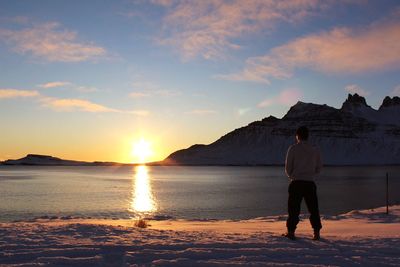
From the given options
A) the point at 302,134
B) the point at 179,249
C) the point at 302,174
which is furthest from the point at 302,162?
the point at 179,249

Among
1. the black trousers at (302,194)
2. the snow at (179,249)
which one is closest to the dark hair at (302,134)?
the black trousers at (302,194)

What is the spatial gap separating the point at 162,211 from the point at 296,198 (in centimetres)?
4832

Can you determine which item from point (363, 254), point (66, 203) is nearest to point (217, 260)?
point (363, 254)

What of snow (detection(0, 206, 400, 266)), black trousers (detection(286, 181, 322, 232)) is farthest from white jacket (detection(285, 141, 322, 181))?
snow (detection(0, 206, 400, 266))

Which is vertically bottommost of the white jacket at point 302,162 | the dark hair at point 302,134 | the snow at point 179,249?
the snow at point 179,249

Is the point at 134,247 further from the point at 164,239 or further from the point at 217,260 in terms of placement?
the point at 217,260

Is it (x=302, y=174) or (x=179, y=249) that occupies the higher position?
(x=302, y=174)

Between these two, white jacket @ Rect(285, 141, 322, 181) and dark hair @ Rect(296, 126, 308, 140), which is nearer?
white jacket @ Rect(285, 141, 322, 181)

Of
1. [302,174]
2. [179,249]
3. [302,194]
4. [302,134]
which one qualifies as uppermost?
[302,134]

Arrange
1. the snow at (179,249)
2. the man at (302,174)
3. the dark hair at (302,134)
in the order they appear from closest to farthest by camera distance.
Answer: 1. the snow at (179,249)
2. the man at (302,174)
3. the dark hair at (302,134)

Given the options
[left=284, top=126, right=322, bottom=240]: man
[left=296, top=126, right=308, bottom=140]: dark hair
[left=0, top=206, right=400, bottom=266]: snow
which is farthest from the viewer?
[left=296, top=126, right=308, bottom=140]: dark hair

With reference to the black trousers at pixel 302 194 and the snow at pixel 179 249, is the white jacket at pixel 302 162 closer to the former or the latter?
the black trousers at pixel 302 194

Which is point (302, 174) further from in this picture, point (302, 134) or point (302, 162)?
point (302, 134)

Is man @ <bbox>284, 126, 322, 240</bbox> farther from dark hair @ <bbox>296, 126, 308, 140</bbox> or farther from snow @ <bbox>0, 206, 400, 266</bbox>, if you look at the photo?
snow @ <bbox>0, 206, 400, 266</bbox>
